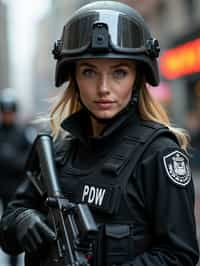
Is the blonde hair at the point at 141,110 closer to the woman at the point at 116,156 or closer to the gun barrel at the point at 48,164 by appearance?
the woman at the point at 116,156

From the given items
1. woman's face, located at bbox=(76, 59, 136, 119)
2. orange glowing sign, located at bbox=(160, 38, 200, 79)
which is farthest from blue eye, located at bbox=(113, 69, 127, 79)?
orange glowing sign, located at bbox=(160, 38, 200, 79)

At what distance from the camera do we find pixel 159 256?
6.71 feet

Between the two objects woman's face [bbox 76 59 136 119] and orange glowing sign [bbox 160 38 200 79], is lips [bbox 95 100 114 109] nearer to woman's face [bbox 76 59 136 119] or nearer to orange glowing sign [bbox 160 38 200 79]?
woman's face [bbox 76 59 136 119]

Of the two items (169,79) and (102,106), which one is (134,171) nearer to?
(102,106)

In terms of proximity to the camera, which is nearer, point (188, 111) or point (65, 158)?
point (65, 158)

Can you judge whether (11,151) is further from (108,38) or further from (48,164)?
(108,38)

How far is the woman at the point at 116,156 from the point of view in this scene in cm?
207

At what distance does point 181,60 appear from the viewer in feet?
72.0

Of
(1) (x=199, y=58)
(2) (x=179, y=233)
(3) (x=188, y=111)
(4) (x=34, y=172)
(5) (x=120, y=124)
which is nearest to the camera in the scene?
(2) (x=179, y=233)

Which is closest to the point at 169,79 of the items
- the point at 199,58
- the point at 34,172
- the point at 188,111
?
the point at 188,111

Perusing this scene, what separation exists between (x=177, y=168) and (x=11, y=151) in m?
3.89

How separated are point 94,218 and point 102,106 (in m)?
0.42

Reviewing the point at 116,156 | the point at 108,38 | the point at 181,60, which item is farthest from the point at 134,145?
the point at 181,60

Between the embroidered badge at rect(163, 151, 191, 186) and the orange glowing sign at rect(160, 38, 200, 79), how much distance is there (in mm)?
18238
